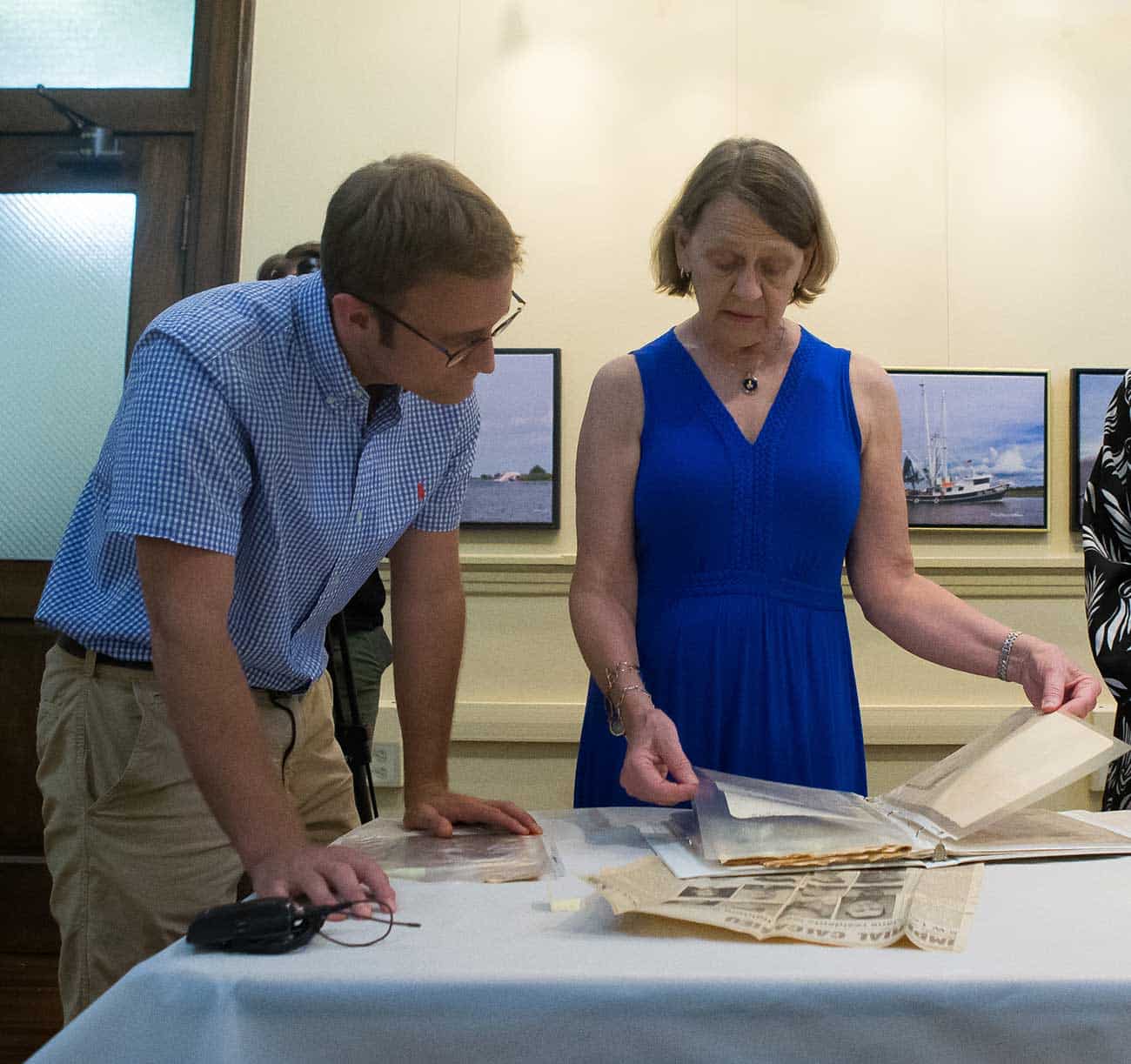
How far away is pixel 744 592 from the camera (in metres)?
1.44

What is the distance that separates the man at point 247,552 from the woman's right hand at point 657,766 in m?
0.12

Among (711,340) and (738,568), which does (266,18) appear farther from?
(738,568)

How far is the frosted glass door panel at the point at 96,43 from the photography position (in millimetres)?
3426

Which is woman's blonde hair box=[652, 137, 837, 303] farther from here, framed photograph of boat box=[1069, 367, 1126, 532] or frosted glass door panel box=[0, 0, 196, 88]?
frosted glass door panel box=[0, 0, 196, 88]

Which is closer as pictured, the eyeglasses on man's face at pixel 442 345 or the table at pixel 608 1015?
the table at pixel 608 1015

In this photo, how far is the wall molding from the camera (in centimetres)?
326

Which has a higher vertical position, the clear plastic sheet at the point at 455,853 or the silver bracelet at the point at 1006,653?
the silver bracelet at the point at 1006,653

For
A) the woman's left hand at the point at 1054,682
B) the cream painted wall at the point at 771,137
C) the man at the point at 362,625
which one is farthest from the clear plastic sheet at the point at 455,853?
the cream painted wall at the point at 771,137

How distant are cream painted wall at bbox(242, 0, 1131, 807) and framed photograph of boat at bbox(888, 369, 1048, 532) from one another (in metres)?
0.07

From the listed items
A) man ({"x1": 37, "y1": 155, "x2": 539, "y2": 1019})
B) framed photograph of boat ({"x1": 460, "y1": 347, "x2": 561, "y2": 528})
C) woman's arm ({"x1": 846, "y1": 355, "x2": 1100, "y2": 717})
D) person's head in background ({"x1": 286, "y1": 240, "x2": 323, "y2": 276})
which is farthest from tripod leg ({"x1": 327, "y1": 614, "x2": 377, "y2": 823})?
framed photograph of boat ({"x1": 460, "y1": 347, "x2": 561, "y2": 528})

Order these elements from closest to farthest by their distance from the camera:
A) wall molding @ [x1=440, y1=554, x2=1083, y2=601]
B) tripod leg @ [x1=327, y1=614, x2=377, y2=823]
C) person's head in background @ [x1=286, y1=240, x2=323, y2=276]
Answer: tripod leg @ [x1=327, y1=614, x2=377, y2=823]
person's head in background @ [x1=286, y1=240, x2=323, y2=276]
wall molding @ [x1=440, y1=554, x2=1083, y2=601]

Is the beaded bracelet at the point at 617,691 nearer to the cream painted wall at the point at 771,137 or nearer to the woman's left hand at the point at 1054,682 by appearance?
the woman's left hand at the point at 1054,682

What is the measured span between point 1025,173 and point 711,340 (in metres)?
2.41

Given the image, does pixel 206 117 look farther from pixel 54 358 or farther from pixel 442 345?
pixel 442 345
